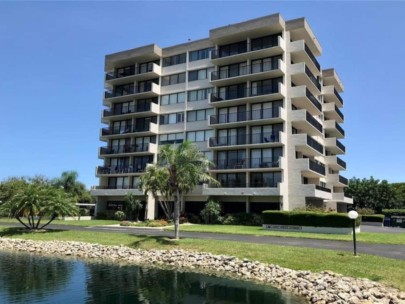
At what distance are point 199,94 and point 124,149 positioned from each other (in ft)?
53.1

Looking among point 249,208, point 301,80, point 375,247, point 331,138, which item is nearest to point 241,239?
point 375,247

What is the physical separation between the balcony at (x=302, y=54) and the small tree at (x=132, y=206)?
31333mm

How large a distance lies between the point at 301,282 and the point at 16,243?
2670cm

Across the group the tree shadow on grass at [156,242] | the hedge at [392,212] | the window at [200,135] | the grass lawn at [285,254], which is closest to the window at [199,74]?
the window at [200,135]

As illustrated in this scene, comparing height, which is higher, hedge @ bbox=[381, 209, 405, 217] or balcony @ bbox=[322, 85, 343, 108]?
balcony @ bbox=[322, 85, 343, 108]

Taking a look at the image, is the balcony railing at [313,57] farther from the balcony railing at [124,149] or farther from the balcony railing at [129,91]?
the balcony railing at [124,149]

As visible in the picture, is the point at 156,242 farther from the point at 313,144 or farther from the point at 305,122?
the point at 313,144

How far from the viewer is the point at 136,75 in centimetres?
A: 6412

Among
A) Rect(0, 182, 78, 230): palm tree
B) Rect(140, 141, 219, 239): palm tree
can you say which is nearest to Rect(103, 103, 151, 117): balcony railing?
Rect(0, 182, 78, 230): palm tree

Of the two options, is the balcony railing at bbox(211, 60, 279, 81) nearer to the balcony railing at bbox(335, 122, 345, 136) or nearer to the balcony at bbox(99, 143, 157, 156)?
the balcony at bbox(99, 143, 157, 156)

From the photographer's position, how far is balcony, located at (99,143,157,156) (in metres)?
61.1

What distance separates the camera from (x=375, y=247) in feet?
91.6

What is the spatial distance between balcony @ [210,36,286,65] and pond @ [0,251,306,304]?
121 ft

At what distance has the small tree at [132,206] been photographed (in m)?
57.1
